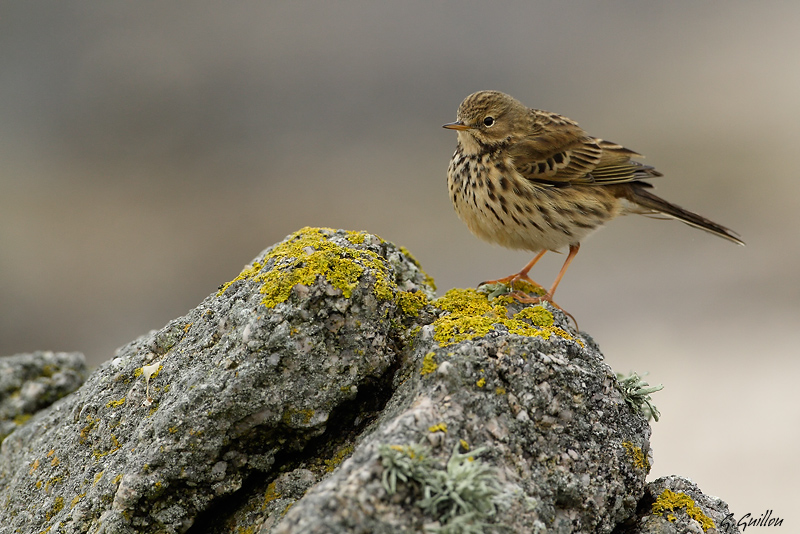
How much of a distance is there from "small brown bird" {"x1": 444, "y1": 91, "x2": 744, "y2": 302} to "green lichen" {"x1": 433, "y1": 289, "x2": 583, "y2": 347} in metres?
1.19

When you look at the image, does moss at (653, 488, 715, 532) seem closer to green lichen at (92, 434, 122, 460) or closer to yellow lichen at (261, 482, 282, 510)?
yellow lichen at (261, 482, 282, 510)

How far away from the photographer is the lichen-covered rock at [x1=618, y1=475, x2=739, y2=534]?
140 inches

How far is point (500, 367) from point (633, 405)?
0.86 m

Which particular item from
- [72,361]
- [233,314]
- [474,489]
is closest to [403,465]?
[474,489]

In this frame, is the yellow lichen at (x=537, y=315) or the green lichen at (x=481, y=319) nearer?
the green lichen at (x=481, y=319)

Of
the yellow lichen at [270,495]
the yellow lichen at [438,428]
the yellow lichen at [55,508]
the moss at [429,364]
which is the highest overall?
the moss at [429,364]

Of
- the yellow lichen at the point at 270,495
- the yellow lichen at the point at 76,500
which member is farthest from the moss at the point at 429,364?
the yellow lichen at the point at 76,500

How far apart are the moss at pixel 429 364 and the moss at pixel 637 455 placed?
1.03m

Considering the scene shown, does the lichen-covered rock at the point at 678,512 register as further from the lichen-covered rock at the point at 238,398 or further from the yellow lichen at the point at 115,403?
the yellow lichen at the point at 115,403

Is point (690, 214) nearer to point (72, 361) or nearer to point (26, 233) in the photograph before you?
point (72, 361)

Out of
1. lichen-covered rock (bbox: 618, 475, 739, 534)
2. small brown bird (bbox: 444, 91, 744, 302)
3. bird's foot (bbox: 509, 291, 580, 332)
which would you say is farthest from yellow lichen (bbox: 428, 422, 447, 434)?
small brown bird (bbox: 444, 91, 744, 302)

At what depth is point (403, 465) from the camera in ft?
9.12

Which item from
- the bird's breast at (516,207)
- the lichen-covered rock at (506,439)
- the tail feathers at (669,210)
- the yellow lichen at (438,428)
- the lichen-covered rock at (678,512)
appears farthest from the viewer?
the tail feathers at (669,210)

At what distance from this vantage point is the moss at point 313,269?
11.5 ft
